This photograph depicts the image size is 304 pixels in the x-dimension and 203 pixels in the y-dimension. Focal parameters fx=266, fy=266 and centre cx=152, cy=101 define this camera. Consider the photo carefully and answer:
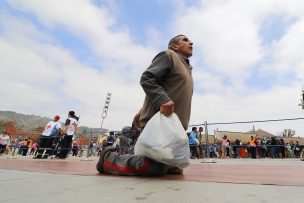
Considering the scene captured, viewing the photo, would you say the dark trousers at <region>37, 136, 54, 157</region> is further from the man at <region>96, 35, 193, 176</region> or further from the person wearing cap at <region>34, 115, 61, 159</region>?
the man at <region>96, 35, 193, 176</region>

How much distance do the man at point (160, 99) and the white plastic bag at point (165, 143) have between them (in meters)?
0.14

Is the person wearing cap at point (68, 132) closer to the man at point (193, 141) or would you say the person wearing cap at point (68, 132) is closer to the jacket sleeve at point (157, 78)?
the man at point (193, 141)

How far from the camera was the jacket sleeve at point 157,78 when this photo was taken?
7.68 feet

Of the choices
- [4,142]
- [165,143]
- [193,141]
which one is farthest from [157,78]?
[4,142]

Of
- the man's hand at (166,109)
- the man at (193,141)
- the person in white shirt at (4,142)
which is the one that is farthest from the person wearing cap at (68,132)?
the person in white shirt at (4,142)

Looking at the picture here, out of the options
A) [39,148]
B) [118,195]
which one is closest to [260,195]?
[118,195]

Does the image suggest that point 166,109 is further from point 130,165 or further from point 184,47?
point 184,47

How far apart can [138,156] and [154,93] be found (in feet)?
1.87

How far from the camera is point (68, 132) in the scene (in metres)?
8.11

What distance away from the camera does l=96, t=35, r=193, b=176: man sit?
2236 mm

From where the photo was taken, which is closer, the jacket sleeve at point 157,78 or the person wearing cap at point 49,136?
the jacket sleeve at point 157,78

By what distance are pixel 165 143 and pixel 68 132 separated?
6.68 m

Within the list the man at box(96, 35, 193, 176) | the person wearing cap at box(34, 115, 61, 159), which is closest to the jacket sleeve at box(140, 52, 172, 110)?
the man at box(96, 35, 193, 176)

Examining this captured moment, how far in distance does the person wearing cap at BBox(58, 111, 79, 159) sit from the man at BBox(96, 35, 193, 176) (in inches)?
228
